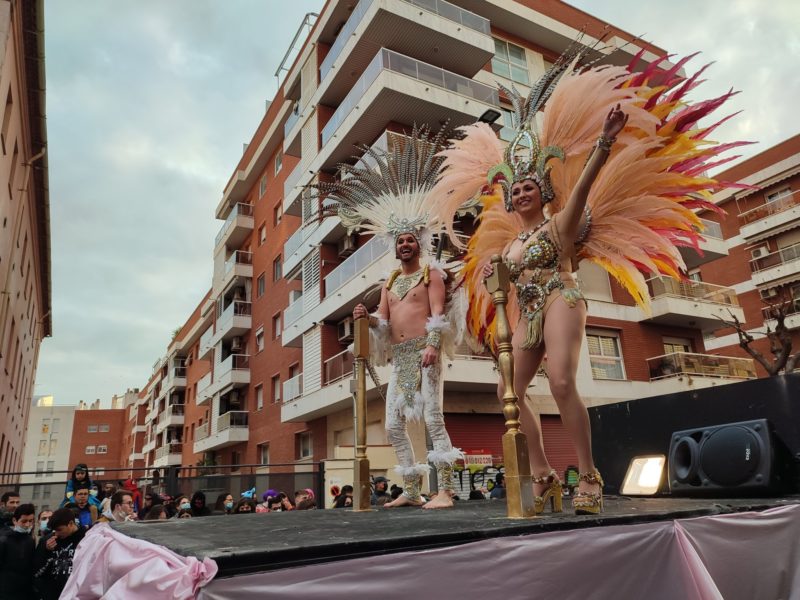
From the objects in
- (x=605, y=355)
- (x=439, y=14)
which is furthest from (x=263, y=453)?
(x=439, y=14)

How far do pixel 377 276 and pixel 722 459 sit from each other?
13.1 m

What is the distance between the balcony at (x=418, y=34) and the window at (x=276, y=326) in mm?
11399

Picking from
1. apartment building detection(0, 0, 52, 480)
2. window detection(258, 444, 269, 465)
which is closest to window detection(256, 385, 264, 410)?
window detection(258, 444, 269, 465)

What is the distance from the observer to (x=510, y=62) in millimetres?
22422

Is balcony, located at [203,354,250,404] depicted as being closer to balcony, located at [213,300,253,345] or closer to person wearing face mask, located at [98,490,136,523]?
balcony, located at [213,300,253,345]

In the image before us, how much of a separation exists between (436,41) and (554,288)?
17568 mm

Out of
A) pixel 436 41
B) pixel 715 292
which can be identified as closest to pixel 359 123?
pixel 436 41

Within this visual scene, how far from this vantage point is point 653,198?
Answer: 398 cm

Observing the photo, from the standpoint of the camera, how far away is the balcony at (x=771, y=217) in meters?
27.0

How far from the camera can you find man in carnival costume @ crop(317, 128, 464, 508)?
15.3ft

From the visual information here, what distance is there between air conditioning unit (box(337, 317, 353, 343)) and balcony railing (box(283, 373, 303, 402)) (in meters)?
2.74

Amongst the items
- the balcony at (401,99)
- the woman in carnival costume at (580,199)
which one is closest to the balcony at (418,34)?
the balcony at (401,99)

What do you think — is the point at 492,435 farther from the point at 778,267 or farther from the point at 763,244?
the point at 763,244

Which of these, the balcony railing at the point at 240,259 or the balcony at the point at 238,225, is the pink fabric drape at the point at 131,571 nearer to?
the balcony railing at the point at 240,259
